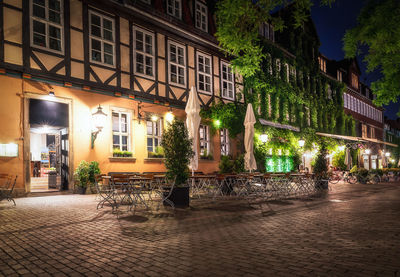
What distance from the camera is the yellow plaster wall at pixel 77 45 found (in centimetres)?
1153

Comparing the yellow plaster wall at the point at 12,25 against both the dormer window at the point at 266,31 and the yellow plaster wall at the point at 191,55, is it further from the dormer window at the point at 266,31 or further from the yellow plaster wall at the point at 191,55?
the dormer window at the point at 266,31

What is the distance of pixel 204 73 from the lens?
17.2 metres

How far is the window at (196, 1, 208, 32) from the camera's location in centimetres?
1731

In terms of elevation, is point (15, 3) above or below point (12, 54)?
above

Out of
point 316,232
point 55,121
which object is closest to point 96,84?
point 55,121

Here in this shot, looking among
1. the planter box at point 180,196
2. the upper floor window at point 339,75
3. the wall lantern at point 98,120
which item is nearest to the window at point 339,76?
the upper floor window at point 339,75

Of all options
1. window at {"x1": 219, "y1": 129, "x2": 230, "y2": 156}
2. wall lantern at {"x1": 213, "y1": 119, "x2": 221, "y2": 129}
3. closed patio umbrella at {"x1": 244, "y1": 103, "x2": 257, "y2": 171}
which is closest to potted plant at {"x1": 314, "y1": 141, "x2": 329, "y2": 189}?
closed patio umbrella at {"x1": 244, "y1": 103, "x2": 257, "y2": 171}

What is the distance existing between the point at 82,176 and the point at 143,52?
6.11m

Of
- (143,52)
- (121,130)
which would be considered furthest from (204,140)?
(143,52)

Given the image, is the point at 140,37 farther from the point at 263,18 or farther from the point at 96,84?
the point at 263,18

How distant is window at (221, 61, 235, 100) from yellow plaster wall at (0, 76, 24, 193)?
1103 cm

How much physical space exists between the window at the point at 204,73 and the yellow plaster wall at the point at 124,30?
15.0ft

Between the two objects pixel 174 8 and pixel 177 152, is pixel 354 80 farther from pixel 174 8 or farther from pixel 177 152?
pixel 177 152

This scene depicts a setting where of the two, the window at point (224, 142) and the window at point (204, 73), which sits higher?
the window at point (204, 73)
